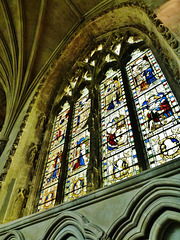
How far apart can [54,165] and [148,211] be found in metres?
3.15

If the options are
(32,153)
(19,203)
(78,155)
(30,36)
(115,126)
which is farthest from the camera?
(30,36)

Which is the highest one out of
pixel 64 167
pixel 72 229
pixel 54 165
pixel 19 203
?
pixel 54 165

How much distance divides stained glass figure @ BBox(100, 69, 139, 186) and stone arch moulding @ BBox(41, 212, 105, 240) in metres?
1.09

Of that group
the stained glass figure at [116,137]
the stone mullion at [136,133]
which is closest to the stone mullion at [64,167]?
the stained glass figure at [116,137]

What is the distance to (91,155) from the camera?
3.41 meters

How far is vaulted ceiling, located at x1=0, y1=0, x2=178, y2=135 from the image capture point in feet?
22.4

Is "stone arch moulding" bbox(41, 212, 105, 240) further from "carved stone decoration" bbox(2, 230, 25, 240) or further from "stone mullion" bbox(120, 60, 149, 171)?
"stone mullion" bbox(120, 60, 149, 171)

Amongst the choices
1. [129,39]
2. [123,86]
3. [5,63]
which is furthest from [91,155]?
[5,63]

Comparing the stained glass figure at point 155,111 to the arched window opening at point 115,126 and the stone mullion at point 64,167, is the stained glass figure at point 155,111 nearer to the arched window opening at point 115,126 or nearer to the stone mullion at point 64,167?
the arched window opening at point 115,126

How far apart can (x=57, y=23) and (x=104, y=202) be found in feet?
22.2

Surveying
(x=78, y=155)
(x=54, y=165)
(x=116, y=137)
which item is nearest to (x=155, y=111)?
(x=116, y=137)

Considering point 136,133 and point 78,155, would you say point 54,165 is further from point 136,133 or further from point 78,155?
point 136,133

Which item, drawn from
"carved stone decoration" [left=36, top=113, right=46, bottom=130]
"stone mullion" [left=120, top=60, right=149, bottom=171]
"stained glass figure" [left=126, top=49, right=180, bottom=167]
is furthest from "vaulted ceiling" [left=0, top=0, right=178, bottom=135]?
"stone mullion" [left=120, top=60, right=149, bottom=171]

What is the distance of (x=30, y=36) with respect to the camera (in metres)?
7.35
